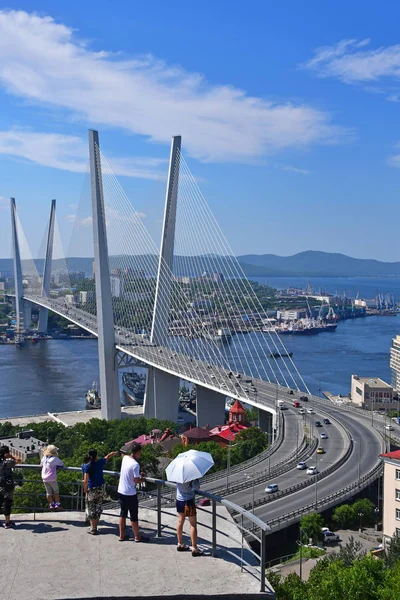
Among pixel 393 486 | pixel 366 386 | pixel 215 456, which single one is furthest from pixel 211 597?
pixel 366 386

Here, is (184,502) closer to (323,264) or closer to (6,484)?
(6,484)

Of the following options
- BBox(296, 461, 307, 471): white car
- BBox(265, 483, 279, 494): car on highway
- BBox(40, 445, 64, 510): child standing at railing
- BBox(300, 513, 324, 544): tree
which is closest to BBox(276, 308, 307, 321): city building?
BBox(296, 461, 307, 471): white car

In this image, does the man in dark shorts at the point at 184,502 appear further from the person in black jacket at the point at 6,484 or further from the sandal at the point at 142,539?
the person in black jacket at the point at 6,484

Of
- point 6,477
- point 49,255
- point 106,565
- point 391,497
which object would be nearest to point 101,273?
point 391,497

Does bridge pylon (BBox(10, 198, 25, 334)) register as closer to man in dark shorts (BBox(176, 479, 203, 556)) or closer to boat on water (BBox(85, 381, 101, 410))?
boat on water (BBox(85, 381, 101, 410))

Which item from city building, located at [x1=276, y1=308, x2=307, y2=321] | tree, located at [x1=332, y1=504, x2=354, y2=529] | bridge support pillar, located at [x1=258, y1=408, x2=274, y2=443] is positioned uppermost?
tree, located at [x1=332, y1=504, x2=354, y2=529]

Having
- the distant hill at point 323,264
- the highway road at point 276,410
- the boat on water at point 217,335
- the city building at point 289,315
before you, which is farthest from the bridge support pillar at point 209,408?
the distant hill at point 323,264

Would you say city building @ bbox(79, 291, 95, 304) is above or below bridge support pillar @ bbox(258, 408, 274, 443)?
above
